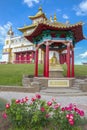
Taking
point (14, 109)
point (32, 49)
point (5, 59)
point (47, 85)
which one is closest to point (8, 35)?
point (5, 59)

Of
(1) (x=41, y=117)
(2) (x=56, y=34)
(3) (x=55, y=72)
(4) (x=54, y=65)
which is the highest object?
(2) (x=56, y=34)

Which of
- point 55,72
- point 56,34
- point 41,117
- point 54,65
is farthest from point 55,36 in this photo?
point 41,117

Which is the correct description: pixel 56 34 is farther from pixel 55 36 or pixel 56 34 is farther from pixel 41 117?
pixel 41 117

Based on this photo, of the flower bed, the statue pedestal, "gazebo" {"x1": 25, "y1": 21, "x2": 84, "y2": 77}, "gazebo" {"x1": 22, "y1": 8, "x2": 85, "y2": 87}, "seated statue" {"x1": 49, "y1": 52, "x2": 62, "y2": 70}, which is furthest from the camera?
"seated statue" {"x1": 49, "y1": 52, "x2": 62, "y2": 70}

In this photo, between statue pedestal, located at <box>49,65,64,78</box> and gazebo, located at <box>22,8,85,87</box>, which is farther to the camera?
statue pedestal, located at <box>49,65,64,78</box>

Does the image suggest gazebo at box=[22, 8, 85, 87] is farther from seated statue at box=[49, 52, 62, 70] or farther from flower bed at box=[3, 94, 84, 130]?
flower bed at box=[3, 94, 84, 130]

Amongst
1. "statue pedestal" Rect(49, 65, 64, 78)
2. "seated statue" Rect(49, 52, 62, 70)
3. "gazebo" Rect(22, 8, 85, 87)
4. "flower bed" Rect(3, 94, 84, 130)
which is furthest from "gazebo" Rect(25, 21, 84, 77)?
"flower bed" Rect(3, 94, 84, 130)

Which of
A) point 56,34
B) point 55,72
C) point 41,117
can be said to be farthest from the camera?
point 55,72

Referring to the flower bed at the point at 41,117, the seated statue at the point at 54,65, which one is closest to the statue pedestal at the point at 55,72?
the seated statue at the point at 54,65

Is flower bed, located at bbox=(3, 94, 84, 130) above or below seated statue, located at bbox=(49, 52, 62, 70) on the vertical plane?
below

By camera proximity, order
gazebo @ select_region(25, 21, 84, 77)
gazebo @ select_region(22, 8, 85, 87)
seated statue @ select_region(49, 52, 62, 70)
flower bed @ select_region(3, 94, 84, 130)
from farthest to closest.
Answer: seated statue @ select_region(49, 52, 62, 70) < gazebo @ select_region(25, 21, 84, 77) < gazebo @ select_region(22, 8, 85, 87) < flower bed @ select_region(3, 94, 84, 130)

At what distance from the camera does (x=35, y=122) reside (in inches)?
204

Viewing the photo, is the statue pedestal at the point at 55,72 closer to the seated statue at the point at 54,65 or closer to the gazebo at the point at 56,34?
the seated statue at the point at 54,65

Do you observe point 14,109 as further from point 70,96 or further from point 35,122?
point 70,96
